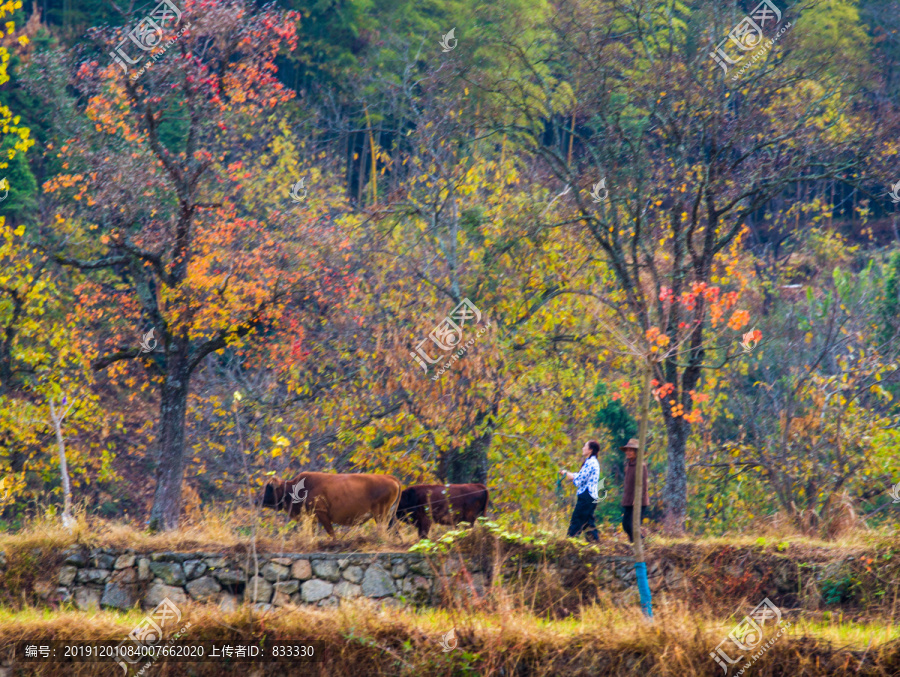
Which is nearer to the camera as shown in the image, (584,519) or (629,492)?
(629,492)

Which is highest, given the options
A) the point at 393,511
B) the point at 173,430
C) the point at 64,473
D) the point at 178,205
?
the point at 178,205

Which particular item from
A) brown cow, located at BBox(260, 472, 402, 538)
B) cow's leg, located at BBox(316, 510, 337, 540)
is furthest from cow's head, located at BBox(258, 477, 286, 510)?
cow's leg, located at BBox(316, 510, 337, 540)

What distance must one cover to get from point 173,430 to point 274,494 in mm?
3224

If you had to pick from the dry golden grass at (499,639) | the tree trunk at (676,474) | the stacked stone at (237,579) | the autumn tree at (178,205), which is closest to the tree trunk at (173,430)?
the autumn tree at (178,205)

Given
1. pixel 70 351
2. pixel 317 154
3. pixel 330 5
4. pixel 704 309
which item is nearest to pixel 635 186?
pixel 704 309

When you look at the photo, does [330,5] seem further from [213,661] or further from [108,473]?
[213,661]

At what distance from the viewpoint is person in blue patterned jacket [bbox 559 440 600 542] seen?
1168 centimetres

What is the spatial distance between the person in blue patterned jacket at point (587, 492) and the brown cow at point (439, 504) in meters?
1.52

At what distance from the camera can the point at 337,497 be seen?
1235cm

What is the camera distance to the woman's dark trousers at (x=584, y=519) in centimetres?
1181

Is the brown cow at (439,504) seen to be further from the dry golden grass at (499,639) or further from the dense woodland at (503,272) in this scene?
the dense woodland at (503,272)

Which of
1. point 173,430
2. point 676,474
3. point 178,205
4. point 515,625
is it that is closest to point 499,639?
point 515,625

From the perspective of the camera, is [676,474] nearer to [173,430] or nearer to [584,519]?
[584,519]

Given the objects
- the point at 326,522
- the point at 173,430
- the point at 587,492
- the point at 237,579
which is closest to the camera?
the point at 587,492
